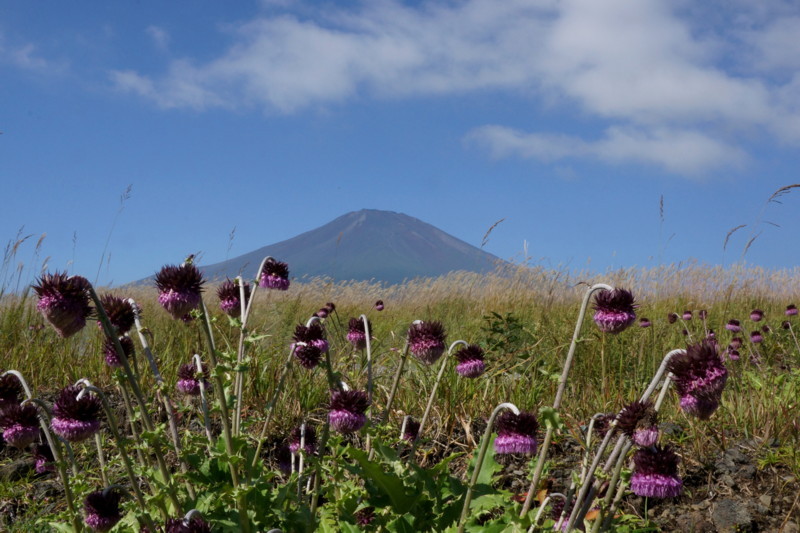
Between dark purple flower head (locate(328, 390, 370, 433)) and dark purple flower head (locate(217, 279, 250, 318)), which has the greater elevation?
dark purple flower head (locate(217, 279, 250, 318))

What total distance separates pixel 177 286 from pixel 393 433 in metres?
1.94

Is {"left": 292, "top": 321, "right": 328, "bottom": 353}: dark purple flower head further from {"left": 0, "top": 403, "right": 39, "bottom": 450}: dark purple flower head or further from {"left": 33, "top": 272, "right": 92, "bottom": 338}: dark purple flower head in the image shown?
{"left": 0, "top": 403, "right": 39, "bottom": 450}: dark purple flower head

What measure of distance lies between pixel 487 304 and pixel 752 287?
5837 mm

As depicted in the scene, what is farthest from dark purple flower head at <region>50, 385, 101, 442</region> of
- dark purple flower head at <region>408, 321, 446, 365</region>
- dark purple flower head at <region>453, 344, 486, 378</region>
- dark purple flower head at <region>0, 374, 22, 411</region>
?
dark purple flower head at <region>453, 344, 486, 378</region>

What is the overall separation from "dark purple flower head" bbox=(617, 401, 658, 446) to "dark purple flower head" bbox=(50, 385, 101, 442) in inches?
73.0

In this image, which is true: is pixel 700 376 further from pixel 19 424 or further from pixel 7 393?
pixel 7 393

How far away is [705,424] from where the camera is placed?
12.5 ft

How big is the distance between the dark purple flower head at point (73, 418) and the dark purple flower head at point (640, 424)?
185 cm

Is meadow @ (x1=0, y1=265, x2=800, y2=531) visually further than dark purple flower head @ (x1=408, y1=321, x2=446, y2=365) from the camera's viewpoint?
No

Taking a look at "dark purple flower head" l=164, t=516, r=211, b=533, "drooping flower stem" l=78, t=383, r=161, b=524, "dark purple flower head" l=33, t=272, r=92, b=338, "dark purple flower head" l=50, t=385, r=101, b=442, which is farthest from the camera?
"dark purple flower head" l=50, t=385, r=101, b=442

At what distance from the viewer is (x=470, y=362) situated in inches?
113

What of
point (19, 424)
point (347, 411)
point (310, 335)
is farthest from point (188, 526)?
point (19, 424)

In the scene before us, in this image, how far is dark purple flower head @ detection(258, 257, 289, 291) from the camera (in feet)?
9.21

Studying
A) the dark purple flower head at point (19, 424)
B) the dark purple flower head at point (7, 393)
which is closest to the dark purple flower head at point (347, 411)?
the dark purple flower head at point (19, 424)
